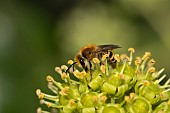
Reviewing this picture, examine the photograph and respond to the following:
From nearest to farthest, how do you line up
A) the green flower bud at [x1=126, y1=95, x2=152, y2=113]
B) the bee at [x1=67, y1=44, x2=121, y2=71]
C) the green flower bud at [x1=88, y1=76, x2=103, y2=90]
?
the green flower bud at [x1=126, y1=95, x2=152, y2=113]
the green flower bud at [x1=88, y1=76, x2=103, y2=90]
the bee at [x1=67, y1=44, x2=121, y2=71]

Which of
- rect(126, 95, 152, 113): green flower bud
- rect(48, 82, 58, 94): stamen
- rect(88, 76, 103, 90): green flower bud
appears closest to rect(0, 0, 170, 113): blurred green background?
rect(48, 82, 58, 94): stamen

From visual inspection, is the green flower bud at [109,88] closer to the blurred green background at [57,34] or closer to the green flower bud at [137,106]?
the green flower bud at [137,106]

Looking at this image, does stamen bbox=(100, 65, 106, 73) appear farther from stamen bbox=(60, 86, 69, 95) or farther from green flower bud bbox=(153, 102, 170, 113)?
green flower bud bbox=(153, 102, 170, 113)

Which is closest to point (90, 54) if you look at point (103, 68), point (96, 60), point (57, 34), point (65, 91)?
point (96, 60)

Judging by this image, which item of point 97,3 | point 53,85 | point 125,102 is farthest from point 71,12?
point 125,102

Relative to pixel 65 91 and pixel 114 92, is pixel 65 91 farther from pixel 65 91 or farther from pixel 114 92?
pixel 114 92

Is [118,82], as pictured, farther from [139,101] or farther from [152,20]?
[152,20]
